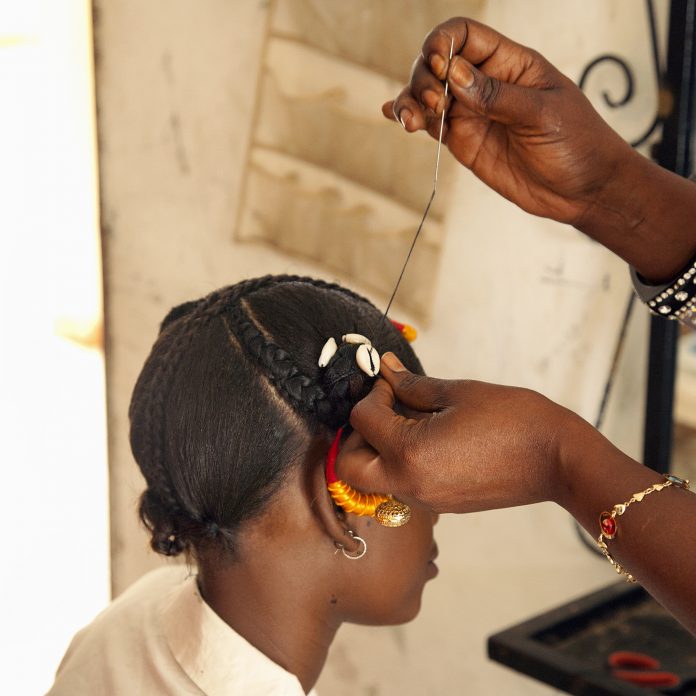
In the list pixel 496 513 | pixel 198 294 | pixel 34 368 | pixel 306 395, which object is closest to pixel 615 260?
pixel 496 513

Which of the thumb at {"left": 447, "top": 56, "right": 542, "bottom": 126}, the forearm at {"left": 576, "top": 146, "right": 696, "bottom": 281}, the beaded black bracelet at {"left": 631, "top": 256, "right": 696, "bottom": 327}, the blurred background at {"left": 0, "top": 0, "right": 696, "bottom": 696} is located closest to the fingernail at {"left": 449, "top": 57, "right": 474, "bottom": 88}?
the thumb at {"left": 447, "top": 56, "right": 542, "bottom": 126}

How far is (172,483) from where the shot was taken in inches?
40.4

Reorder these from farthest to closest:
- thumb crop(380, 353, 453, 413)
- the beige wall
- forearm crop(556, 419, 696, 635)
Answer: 1. the beige wall
2. thumb crop(380, 353, 453, 413)
3. forearm crop(556, 419, 696, 635)

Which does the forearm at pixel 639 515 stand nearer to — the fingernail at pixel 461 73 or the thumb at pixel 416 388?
the thumb at pixel 416 388

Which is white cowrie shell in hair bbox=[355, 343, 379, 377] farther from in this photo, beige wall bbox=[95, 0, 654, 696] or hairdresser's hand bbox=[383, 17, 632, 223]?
beige wall bbox=[95, 0, 654, 696]

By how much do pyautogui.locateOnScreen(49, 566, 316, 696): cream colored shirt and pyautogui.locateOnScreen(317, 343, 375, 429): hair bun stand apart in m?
0.28

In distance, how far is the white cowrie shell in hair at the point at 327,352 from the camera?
37.7 inches

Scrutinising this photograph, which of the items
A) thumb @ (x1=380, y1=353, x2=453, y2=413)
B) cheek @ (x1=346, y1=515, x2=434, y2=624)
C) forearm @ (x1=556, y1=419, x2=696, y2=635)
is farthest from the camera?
cheek @ (x1=346, y1=515, x2=434, y2=624)

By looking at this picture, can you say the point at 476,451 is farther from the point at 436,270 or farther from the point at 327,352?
the point at 436,270

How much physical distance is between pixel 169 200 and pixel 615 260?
3.09 feet

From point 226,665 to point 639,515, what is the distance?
530 millimetres

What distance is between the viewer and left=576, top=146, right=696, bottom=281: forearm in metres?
1.08

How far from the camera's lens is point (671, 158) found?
1.35 m

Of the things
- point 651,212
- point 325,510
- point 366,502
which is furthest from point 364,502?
point 651,212
